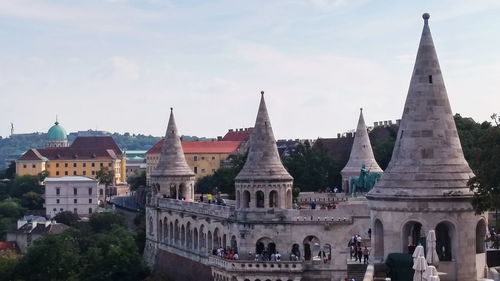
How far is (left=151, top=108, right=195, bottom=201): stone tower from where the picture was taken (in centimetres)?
7069

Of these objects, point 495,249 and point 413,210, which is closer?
point 413,210

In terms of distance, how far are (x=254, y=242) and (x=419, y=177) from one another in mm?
21754

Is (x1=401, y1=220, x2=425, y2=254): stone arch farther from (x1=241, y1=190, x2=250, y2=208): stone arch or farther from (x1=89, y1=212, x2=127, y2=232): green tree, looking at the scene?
(x1=89, y1=212, x2=127, y2=232): green tree

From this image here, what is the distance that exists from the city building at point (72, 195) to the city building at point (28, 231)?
24.8m

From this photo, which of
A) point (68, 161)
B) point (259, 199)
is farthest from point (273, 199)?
point (68, 161)

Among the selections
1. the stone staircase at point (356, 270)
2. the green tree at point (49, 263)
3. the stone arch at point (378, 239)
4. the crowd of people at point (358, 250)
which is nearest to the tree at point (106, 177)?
the green tree at point (49, 263)

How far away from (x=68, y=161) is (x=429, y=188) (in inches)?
5978

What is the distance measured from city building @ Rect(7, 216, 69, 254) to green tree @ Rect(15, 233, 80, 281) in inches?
1368

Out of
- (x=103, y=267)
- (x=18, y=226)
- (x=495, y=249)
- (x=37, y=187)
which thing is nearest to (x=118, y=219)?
(x=18, y=226)

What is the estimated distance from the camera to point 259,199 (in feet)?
174

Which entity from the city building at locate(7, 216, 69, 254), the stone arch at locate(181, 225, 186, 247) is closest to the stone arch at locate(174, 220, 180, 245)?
the stone arch at locate(181, 225, 186, 247)

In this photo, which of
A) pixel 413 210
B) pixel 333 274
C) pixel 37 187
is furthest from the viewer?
pixel 37 187

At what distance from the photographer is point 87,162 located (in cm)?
17912

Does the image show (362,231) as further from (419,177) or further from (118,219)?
(118,219)
